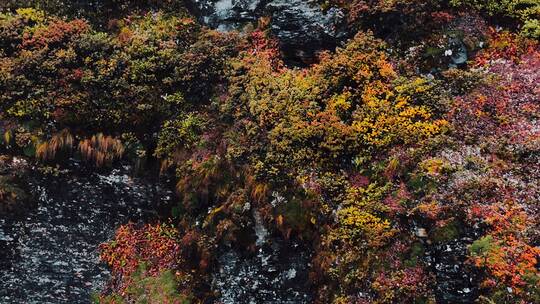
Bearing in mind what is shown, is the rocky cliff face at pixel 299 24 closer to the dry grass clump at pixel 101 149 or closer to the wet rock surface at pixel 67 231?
the dry grass clump at pixel 101 149

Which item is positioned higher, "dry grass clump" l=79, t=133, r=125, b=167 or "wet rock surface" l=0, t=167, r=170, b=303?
"dry grass clump" l=79, t=133, r=125, b=167

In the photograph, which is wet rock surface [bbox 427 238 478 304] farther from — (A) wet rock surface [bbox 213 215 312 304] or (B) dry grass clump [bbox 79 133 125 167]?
(B) dry grass clump [bbox 79 133 125 167]

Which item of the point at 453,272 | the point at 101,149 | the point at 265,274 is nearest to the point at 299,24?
the point at 101,149

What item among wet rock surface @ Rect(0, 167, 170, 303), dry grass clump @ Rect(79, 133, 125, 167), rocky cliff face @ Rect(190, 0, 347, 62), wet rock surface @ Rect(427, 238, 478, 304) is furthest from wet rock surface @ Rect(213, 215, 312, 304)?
rocky cliff face @ Rect(190, 0, 347, 62)

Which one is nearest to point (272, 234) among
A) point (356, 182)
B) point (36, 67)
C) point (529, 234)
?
point (356, 182)

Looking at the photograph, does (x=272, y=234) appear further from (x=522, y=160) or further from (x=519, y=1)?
(x=519, y=1)

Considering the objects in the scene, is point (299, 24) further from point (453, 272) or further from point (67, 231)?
point (67, 231)

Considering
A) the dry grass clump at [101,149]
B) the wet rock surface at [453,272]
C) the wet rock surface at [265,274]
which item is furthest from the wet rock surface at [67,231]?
the wet rock surface at [453,272]
